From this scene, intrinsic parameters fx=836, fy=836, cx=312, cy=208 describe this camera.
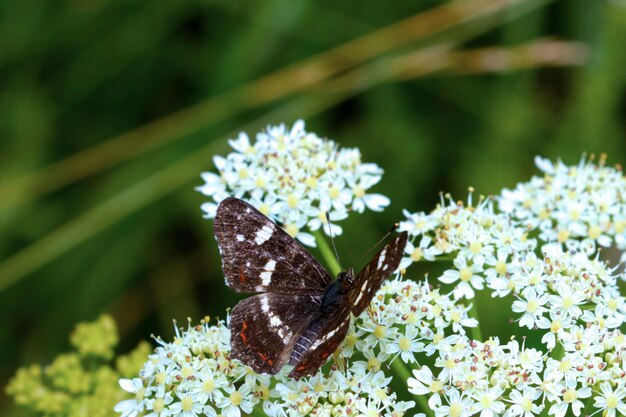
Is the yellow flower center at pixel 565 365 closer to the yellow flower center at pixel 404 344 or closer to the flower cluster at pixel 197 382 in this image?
the yellow flower center at pixel 404 344

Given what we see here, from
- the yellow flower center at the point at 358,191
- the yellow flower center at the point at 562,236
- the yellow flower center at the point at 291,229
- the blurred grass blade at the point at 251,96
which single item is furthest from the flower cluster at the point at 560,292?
the blurred grass blade at the point at 251,96

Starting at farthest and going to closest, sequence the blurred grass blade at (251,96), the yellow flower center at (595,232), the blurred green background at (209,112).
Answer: the blurred grass blade at (251,96) → the blurred green background at (209,112) → the yellow flower center at (595,232)

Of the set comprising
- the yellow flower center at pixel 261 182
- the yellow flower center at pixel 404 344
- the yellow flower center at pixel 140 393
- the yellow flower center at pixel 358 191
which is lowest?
the yellow flower center at pixel 140 393

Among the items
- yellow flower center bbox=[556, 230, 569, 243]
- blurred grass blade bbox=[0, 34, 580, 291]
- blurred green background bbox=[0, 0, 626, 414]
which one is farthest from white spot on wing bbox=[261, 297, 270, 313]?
blurred grass blade bbox=[0, 34, 580, 291]

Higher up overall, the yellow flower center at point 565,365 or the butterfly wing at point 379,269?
the butterfly wing at point 379,269

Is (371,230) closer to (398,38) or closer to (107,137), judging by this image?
(398,38)

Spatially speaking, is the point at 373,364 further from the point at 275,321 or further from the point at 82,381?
the point at 82,381
